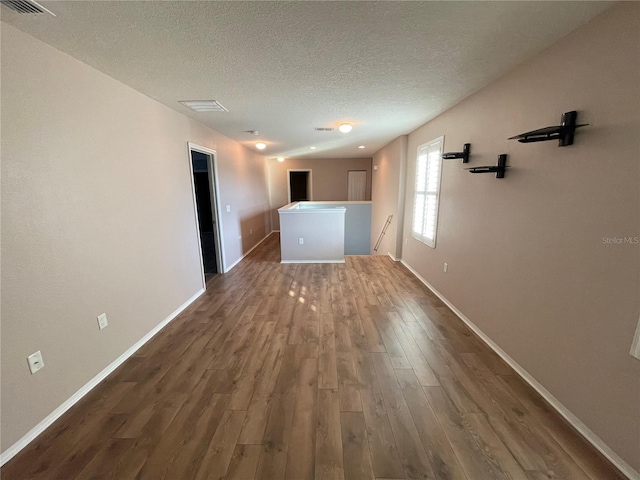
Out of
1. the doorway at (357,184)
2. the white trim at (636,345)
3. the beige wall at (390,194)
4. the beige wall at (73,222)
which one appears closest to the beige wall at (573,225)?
the white trim at (636,345)

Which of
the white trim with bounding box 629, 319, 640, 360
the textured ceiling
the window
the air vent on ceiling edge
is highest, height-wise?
the textured ceiling

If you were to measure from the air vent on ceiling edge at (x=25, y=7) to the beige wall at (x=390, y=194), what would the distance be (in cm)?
458

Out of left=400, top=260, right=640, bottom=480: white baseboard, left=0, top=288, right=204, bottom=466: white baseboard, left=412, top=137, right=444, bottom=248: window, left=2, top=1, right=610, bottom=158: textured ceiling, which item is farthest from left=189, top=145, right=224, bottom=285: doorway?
left=400, top=260, right=640, bottom=480: white baseboard

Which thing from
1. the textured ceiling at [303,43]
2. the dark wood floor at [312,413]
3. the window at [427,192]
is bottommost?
the dark wood floor at [312,413]

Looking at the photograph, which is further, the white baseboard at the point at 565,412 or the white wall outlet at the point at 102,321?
the white wall outlet at the point at 102,321

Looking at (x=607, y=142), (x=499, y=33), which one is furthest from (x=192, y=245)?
(x=607, y=142)

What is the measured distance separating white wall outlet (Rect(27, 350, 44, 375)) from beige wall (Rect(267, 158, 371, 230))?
7.15 m

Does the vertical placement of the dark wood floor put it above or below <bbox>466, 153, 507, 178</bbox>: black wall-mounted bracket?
below

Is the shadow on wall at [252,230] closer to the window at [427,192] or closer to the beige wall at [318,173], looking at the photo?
the beige wall at [318,173]

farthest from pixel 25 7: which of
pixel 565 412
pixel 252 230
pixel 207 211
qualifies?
pixel 207 211

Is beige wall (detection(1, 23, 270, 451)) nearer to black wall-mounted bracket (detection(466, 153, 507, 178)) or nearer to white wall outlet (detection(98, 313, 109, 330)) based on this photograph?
white wall outlet (detection(98, 313, 109, 330))

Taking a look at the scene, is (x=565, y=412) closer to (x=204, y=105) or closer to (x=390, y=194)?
(x=204, y=105)

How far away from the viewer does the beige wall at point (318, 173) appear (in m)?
8.48

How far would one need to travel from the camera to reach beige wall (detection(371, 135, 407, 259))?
15.9 ft
